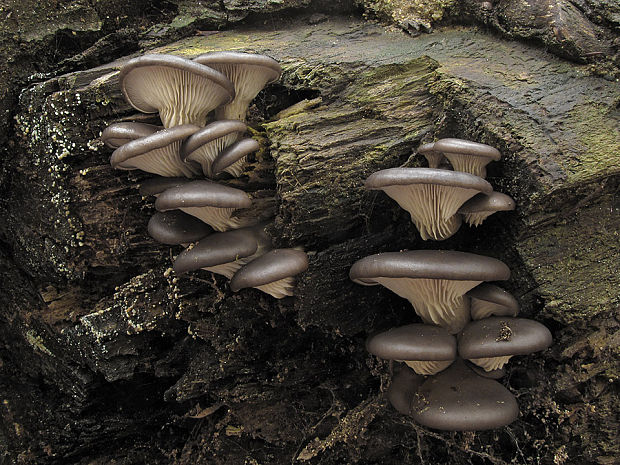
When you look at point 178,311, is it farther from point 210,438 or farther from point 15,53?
point 15,53

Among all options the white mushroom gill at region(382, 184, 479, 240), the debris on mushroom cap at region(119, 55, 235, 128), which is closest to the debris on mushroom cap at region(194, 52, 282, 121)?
the debris on mushroom cap at region(119, 55, 235, 128)

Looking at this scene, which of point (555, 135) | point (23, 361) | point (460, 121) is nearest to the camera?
point (555, 135)

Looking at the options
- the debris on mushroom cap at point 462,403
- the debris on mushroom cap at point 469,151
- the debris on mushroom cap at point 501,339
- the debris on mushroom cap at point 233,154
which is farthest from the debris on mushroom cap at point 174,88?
the debris on mushroom cap at point 462,403

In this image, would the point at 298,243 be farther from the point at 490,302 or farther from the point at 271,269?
the point at 490,302

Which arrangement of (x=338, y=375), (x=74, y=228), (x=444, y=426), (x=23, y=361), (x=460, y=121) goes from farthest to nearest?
(x=23, y=361) → (x=338, y=375) → (x=74, y=228) → (x=460, y=121) → (x=444, y=426)

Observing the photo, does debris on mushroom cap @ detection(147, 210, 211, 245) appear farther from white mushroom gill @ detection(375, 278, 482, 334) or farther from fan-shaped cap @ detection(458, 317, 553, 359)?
fan-shaped cap @ detection(458, 317, 553, 359)

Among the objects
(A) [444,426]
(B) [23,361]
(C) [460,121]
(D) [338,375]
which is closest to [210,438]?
(D) [338,375]

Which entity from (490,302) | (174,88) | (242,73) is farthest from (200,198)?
(490,302)
